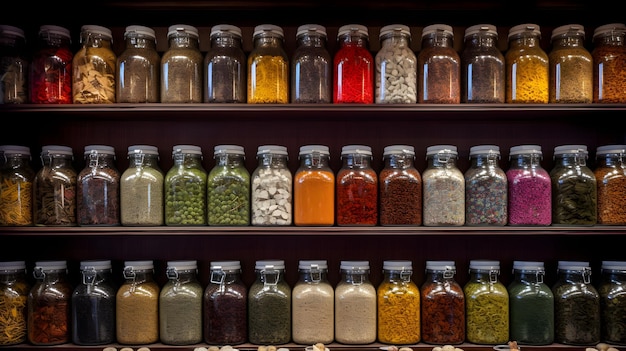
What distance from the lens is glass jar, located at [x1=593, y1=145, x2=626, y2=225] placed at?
1.68m

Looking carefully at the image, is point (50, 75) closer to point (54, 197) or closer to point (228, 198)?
point (54, 197)

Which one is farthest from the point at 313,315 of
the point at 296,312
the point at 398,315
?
the point at 398,315

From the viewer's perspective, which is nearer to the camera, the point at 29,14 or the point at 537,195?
the point at 537,195

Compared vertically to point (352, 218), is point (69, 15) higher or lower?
higher

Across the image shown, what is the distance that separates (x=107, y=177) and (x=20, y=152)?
12.8 inches

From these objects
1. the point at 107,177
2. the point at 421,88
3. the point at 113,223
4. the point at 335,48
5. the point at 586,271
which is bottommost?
the point at 586,271

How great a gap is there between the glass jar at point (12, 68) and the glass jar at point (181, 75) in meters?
0.47

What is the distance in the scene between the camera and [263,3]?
1.78 meters

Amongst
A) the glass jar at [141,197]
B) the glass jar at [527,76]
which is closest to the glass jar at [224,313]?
the glass jar at [141,197]

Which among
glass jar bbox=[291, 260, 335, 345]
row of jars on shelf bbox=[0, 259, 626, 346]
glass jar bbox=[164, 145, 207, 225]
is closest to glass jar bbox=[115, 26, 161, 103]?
glass jar bbox=[164, 145, 207, 225]

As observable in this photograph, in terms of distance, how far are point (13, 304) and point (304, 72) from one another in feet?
4.10

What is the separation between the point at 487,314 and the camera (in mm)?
1690

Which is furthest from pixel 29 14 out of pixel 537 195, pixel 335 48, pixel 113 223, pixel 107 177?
pixel 537 195

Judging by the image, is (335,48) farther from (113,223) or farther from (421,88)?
(113,223)
